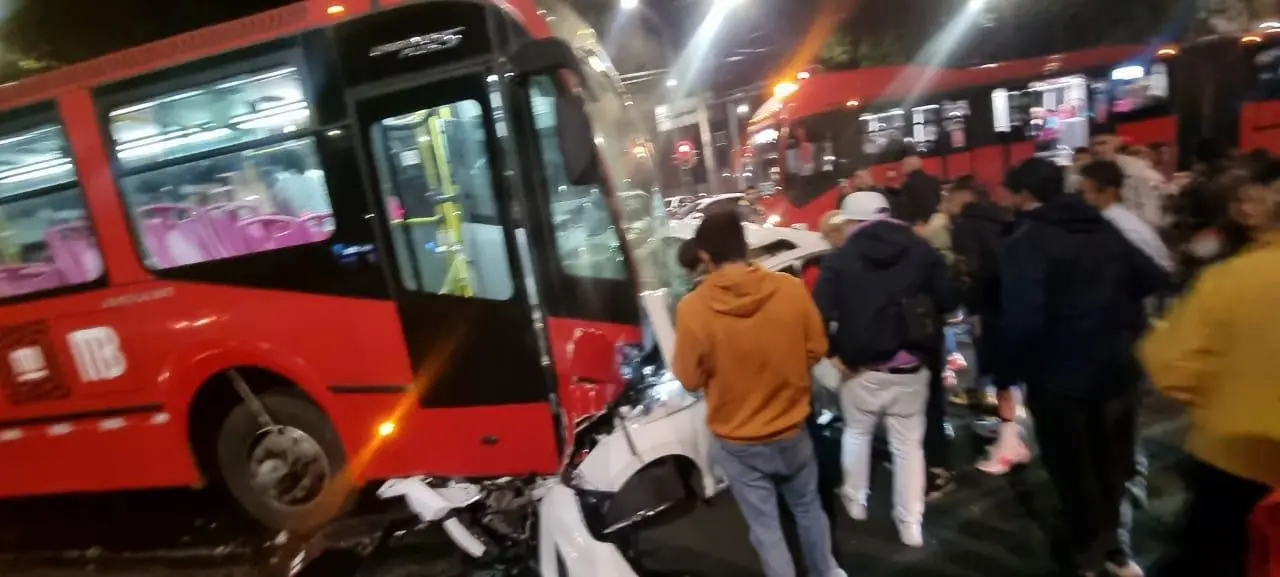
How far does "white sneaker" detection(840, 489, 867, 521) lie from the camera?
4508mm

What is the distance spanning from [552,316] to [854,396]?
1675 millimetres

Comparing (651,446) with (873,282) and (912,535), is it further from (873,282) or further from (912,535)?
(912,535)

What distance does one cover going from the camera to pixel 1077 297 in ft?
11.3

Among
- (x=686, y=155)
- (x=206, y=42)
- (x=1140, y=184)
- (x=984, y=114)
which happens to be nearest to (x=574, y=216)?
(x=206, y=42)

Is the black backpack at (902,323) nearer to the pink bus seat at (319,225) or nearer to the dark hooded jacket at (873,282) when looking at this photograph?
the dark hooded jacket at (873,282)

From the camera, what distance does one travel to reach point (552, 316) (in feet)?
15.5

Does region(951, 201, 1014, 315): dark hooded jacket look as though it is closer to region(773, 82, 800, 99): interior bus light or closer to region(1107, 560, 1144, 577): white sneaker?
region(1107, 560, 1144, 577): white sneaker

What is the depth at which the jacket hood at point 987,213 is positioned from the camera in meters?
5.12

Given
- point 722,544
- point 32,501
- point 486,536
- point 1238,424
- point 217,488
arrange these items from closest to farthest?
point 1238,424 → point 486,536 → point 722,544 → point 217,488 → point 32,501

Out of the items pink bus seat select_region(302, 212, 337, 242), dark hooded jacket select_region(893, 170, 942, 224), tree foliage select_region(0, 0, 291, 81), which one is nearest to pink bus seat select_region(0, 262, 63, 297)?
pink bus seat select_region(302, 212, 337, 242)

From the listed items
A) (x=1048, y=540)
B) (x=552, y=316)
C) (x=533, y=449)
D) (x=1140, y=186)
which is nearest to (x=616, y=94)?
(x=552, y=316)

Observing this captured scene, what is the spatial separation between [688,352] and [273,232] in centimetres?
301

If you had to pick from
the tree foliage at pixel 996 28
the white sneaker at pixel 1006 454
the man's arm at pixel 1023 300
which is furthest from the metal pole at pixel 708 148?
the man's arm at pixel 1023 300

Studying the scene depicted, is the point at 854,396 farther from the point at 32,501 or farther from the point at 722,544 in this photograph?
the point at 32,501
